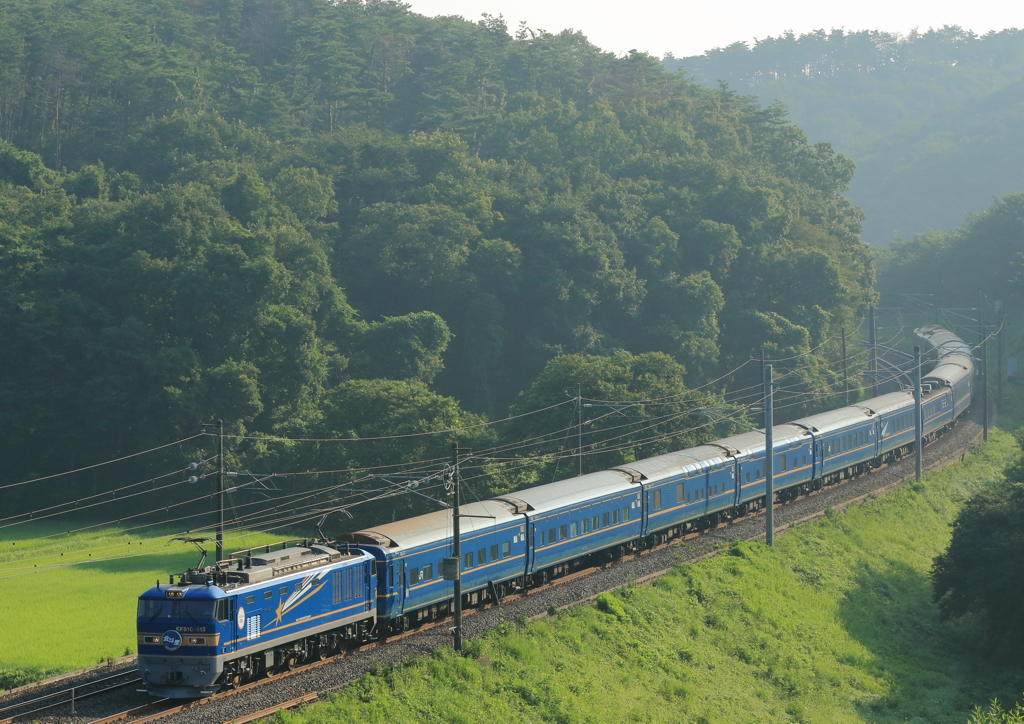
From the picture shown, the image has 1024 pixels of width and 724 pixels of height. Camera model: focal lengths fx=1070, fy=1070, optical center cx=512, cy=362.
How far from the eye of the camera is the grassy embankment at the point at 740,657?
25.3m

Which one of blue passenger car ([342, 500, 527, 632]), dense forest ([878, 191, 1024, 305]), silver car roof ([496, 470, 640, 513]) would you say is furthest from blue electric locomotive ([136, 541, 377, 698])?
dense forest ([878, 191, 1024, 305])

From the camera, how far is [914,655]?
3678 cm

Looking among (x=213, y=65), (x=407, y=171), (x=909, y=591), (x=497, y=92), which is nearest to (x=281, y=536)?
(x=909, y=591)

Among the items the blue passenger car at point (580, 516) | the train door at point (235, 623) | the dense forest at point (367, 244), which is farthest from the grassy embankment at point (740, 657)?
the dense forest at point (367, 244)

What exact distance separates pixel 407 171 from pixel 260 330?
2862cm

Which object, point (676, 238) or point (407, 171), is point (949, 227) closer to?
point (676, 238)

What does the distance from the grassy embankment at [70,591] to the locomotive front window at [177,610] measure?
7588 mm

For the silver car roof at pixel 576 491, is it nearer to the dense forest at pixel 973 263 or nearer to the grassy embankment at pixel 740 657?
the grassy embankment at pixel 740 657

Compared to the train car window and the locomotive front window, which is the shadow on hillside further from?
the locomotive front window

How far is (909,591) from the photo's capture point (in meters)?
42.7

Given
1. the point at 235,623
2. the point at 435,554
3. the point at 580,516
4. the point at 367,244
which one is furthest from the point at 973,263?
the point at 235,623

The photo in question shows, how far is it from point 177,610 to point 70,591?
68.9ft

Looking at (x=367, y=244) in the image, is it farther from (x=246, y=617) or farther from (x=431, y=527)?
(x=246, y=617)

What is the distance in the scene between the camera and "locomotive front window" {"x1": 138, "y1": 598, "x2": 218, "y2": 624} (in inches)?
853
